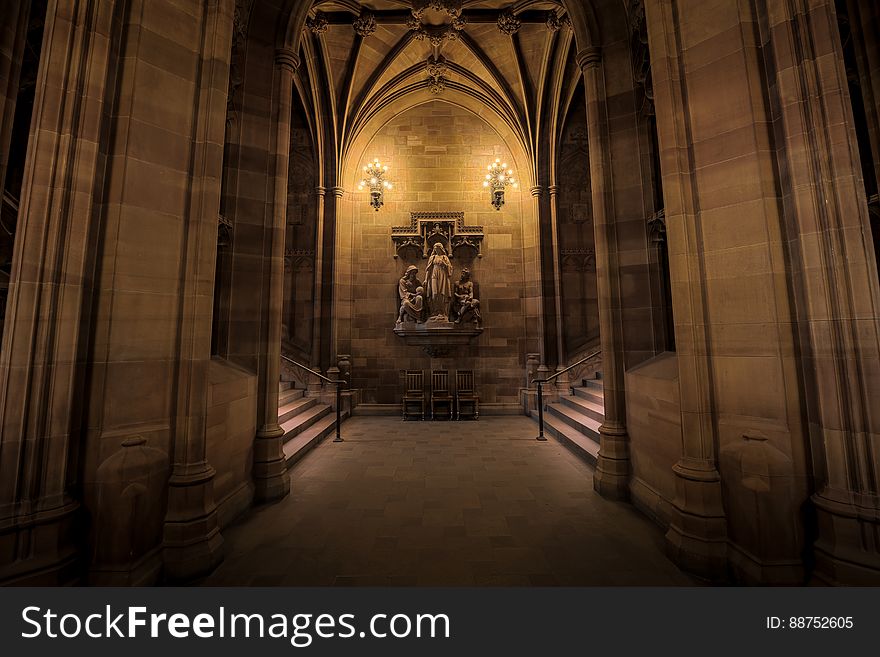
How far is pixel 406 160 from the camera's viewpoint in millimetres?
10430

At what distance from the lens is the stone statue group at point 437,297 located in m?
9.32

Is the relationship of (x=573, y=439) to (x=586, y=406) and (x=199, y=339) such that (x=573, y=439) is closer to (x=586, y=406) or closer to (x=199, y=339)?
(x=586, y=406)

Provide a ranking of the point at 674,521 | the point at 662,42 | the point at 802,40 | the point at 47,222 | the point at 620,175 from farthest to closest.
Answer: the point at 620,175
the point at 662,42
the point at 674,521
the point at 802,40
the point at 47,222

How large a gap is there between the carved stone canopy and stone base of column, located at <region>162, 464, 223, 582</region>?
815 cm

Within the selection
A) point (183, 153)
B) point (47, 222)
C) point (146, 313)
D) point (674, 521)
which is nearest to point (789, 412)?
point (674, 521)

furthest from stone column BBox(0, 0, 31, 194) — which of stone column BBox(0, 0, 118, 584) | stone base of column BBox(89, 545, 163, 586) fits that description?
stone base of column BBox(89, 545, 163, 586)

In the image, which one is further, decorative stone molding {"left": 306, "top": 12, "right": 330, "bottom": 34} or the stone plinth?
the stone plinth

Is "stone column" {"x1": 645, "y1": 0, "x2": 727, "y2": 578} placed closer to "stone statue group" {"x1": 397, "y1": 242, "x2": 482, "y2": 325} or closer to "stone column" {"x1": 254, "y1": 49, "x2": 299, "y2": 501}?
"stone column" {"x1": 254, "y1": 49, "x2": 299, "y2": 501}

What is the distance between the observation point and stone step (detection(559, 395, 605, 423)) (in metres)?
6.40

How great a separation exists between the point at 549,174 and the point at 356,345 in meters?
7.40

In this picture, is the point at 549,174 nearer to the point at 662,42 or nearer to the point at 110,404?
the point at 662,42

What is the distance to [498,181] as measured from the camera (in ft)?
32.9

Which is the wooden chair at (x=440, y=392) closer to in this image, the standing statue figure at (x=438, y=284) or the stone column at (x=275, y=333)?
the standing statue figure at (x=438, y=284)

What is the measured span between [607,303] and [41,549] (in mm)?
5396
